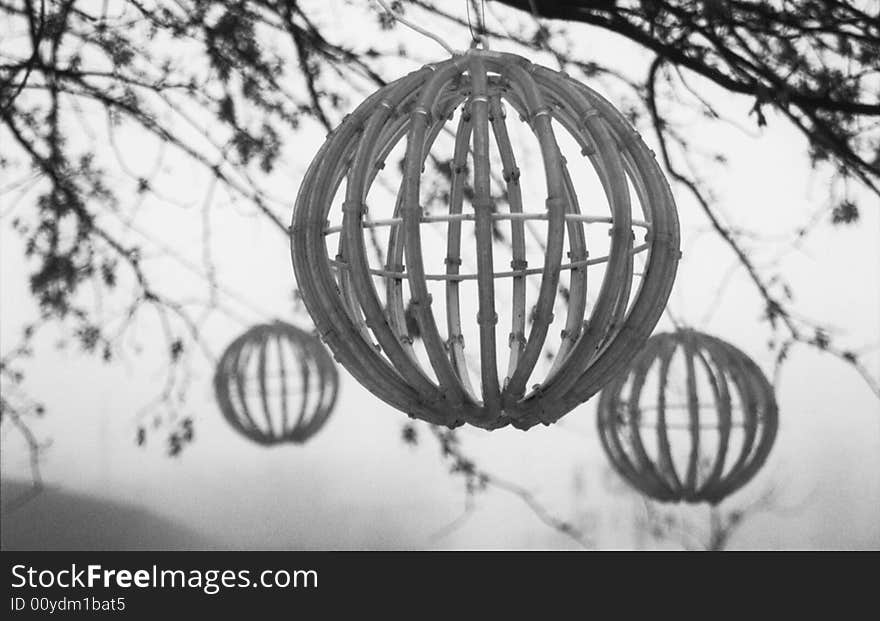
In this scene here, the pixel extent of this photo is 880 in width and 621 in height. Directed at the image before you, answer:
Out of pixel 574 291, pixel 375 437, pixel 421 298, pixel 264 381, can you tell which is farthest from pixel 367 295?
pixel 375 437

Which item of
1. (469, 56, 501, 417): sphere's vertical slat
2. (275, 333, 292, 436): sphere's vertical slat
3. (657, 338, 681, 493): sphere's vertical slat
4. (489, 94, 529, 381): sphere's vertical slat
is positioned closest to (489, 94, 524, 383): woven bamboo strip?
(489, 94, 529, 381): sphere's vertical slat

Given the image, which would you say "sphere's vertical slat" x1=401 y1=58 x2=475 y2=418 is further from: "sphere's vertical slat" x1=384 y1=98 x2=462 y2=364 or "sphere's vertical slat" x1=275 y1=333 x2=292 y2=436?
"sphere's vertical slat" x1=275 y1=333 x2=292 y2=436

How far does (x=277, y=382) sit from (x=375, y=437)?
1.65ft

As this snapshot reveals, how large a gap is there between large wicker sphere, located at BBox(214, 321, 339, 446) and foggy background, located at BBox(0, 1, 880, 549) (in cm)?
34

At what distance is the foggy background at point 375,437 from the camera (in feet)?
8.86

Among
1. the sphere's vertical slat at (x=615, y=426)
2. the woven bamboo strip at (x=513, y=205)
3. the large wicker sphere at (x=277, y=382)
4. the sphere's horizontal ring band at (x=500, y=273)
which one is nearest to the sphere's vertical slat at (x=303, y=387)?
the large wicker sphere at (x=277, y=382)

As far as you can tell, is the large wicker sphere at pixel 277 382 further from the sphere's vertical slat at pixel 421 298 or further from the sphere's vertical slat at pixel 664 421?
the sphere's vertical slat at pixel 421 298

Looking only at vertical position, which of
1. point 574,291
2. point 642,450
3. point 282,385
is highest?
point 282,385

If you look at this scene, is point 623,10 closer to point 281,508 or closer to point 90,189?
point 90,189

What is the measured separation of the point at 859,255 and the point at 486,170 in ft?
6.36

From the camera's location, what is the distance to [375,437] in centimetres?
285

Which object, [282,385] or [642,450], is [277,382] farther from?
[642,450]

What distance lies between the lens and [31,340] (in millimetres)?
2770
